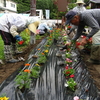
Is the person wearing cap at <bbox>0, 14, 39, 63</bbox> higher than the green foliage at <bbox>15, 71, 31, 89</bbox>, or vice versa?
the person wearing cap at <bbox>0, 14, 39, 63</bbox>

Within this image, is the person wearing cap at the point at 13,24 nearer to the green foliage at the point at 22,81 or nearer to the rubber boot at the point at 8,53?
the rubber boot at the point at 8,53

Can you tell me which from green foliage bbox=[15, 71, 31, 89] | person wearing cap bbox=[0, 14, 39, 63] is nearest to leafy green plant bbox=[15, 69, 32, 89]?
green foliage bbox=[15, 71, 31, 89]

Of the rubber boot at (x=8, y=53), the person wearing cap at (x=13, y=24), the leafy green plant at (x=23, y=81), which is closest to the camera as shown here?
the leafy green plant at (x=23, y=81)

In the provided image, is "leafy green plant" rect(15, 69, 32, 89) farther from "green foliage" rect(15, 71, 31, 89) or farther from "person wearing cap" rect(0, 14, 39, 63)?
"person wearing cap" rect(0, 14, 39, 63)

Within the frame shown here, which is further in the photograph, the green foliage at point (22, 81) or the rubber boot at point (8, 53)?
the rubber boot at point (8, 53)

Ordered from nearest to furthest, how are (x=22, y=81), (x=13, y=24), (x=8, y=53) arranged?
(x=22, y=81), (x=13, y=24), (x=8, y=53)

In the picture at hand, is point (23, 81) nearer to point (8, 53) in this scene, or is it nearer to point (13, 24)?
point (8, 53)

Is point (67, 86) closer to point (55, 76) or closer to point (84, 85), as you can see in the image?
point (84, 85)

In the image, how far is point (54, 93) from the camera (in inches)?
83.7

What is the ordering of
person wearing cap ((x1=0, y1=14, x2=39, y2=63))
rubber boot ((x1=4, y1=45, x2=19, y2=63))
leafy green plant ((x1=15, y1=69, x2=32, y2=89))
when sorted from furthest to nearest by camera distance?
rubber boot ((x1=4, y1=45, x2=19, y2=63)), person wearing cap ((x1=0, y1=14, x2=39, y2=63)), leafy green plant ((x1=15, y1=69, x2=32, y2=89))

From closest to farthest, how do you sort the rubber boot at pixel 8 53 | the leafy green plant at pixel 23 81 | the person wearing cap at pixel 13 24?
the leafy green plant at pixel 23 81
the person wearing cap at pixel 13 24
the rubber boot at pixel 8 53

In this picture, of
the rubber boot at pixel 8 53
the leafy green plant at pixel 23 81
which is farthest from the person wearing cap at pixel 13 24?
the leafy green plant at pixel 23 81

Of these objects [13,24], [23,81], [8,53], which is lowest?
[23,81]

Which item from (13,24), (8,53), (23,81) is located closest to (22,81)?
(23,81)
